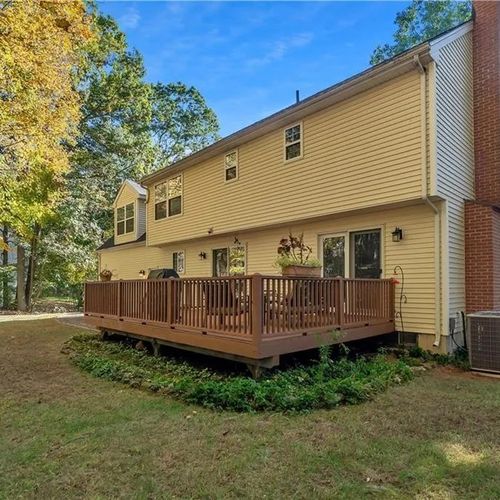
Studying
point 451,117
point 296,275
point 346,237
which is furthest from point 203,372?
point 451,117

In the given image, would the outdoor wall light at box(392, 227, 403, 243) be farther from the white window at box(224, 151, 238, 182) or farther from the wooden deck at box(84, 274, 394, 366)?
the white window at box(224, 151, 238, 182)

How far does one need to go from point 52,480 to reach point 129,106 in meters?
23.1

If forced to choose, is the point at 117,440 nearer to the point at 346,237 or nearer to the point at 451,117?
the point at 346,237

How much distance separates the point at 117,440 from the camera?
149 inches

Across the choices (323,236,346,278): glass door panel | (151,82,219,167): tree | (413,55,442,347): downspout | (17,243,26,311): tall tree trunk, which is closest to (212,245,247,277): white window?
(323,236,346,278): glass door panel

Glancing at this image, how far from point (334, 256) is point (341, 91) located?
3.53 m

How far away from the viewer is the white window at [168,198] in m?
13.8

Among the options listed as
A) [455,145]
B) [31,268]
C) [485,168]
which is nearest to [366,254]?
[455,145]

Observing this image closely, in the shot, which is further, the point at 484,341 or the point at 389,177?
the point at 389,177

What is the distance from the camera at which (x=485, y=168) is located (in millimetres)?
8906

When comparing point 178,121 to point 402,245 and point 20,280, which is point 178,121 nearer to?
point 20,280

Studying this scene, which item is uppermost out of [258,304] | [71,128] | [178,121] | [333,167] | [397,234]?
[178,121]

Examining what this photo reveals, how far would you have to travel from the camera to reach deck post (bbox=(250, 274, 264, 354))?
521cm

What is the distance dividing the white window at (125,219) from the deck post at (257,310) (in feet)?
44.8
